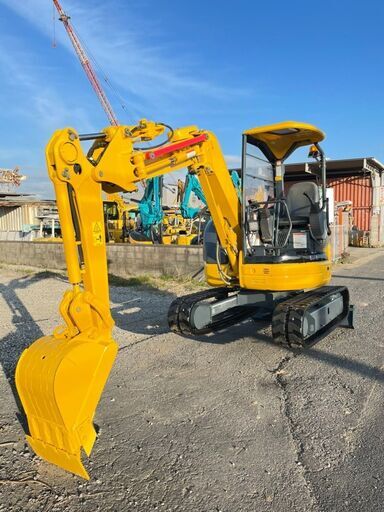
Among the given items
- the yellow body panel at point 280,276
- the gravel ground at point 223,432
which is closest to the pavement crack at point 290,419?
the gravel ground at point 223,432

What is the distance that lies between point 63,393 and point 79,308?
0.68 meters

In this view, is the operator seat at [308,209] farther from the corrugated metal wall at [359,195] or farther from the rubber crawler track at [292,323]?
the corrugated metal wall at [359,195]

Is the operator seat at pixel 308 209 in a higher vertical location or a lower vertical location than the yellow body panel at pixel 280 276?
higher

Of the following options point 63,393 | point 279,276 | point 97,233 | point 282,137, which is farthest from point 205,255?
point 63,393

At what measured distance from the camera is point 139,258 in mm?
12617

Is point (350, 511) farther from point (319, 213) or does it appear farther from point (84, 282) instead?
point (319, 213)

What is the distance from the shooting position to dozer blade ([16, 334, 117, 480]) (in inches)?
119

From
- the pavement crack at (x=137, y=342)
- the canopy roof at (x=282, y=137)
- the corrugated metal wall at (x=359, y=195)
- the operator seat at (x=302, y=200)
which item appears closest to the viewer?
the canopy roof at (x=282, y=137)

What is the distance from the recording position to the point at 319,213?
616 centimetres

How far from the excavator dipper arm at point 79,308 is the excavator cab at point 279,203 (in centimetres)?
188

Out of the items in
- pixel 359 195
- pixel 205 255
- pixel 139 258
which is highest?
pixel 359 195

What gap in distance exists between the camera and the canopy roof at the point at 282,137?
219 inches

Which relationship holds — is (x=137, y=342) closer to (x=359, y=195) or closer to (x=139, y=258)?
(x=139, y=258)

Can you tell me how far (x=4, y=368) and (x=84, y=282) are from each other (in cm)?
251
